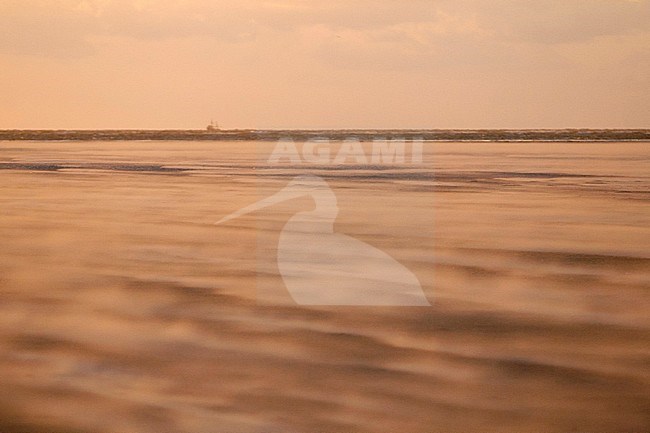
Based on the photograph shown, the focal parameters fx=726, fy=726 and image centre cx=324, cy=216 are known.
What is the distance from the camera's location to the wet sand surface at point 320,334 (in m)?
1.85

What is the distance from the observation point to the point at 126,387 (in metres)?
2.02

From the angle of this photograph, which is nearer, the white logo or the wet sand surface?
the wet sand surface

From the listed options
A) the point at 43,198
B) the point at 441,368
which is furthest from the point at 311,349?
the point at 43,198

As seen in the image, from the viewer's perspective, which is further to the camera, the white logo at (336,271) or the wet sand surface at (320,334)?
the white logo at (336,271)

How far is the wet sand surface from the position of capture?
185cm

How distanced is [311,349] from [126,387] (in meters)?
0.62

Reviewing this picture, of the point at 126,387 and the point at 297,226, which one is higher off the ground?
the point at 297,226

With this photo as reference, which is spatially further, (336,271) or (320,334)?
(336,271)

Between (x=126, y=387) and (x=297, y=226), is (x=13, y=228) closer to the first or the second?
(x=297, y=226)

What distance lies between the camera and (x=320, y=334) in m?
2.54
